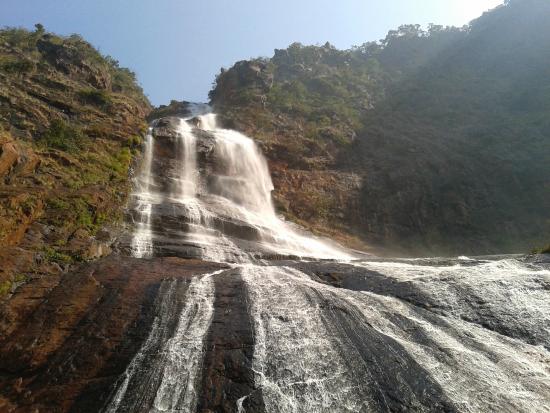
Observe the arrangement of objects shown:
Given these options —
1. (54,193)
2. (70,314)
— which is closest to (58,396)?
(70,314)

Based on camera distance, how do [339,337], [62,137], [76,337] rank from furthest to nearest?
[62,137]
[339,337]
[76,337]

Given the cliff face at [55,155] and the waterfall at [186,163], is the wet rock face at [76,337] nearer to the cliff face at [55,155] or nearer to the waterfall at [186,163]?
the cliff face at [55,155]

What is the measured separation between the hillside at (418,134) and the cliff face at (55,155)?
377 inches

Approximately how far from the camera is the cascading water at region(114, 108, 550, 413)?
21.1 feet

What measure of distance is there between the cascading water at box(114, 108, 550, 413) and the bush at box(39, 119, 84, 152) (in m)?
5.81

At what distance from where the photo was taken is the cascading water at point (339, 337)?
643 centimetres

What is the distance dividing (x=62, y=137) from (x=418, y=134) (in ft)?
91.3

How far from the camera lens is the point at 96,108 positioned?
899 inches

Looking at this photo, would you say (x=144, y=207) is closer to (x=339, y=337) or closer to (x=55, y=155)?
(x=55, y=155)

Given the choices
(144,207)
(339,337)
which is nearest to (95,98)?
(144,207)

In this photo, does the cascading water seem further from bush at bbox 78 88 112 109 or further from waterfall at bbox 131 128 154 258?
bush at bbox 78 88 112 109

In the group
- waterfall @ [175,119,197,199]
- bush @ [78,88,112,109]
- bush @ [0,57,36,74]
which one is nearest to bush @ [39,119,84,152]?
bush @ [78,88,112,109]

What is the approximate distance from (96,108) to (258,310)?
18.5 m

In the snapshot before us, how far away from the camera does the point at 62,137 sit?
59.2 ft
